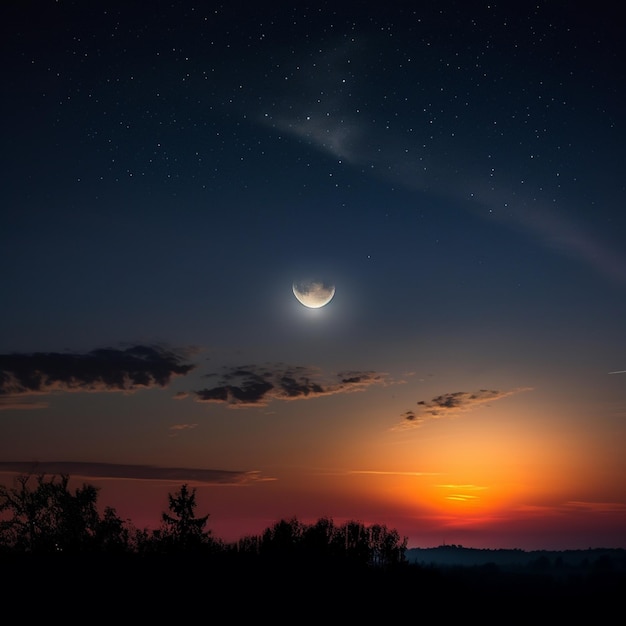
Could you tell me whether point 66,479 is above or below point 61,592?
above

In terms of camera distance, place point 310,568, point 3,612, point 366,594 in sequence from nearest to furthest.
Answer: point 3,612 → point 366,594 → point 310,568

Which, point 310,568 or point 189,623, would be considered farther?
point 310,568

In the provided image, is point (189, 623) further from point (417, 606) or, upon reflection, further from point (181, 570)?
point (417, 606)

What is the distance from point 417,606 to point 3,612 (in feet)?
144

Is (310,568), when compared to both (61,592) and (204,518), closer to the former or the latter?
(61,592)

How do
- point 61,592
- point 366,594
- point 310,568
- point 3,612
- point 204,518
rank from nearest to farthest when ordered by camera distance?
point 3,612
point 61,592
point 366,594
point 310,568
point 204,518

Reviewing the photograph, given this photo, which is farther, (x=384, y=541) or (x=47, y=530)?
(x=384, y=541)

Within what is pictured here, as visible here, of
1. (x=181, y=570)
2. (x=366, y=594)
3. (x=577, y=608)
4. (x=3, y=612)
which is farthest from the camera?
(x=577, y=608)

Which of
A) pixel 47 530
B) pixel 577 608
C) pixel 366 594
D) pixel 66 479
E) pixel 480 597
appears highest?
pixel 66 479

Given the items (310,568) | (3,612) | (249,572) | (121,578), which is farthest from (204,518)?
(3,612)

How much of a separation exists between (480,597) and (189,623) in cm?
7719

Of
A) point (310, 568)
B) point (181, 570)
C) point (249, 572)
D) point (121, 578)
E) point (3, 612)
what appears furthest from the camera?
point (310, 568)

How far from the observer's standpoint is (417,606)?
6319 centimetres

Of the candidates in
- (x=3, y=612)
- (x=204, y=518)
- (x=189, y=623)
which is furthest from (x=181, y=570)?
(x=204, y=518)
